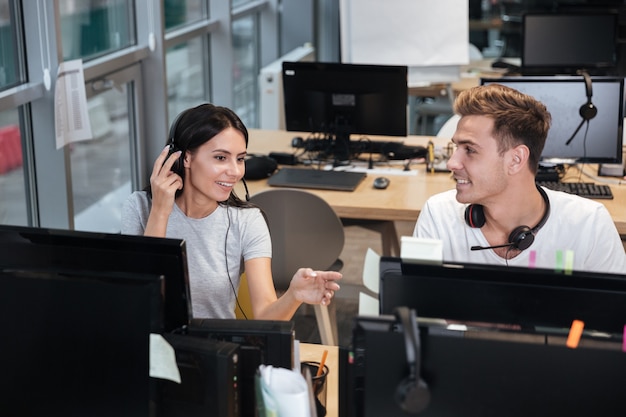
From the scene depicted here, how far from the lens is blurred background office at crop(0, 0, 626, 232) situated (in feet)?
10.6

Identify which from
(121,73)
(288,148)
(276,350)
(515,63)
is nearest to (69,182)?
(121,73)

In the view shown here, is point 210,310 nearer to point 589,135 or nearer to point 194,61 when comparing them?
point 589,135

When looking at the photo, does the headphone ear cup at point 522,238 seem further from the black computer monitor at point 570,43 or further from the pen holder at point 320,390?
the black computer monitor at point 570,43

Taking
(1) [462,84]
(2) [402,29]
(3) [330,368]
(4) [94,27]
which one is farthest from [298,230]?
(1) [462,84]

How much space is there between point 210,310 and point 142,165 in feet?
7.32

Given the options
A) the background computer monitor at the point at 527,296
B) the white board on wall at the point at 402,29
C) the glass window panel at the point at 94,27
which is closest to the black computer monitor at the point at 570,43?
the white board on wall at the point at 402,29

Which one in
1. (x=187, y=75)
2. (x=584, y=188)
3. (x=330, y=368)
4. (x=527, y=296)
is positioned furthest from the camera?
(x=187, y=75)

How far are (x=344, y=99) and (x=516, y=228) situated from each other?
5.73ft

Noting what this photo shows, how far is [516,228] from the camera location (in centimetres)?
226

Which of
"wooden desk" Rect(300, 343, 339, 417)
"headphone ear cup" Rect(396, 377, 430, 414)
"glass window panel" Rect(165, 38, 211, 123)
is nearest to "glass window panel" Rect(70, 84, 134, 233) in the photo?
"glass window panel" Rect(165, 38, 211, 123)

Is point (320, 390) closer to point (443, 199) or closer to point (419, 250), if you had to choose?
point (419, 250)

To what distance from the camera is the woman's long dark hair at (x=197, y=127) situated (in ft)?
7.72

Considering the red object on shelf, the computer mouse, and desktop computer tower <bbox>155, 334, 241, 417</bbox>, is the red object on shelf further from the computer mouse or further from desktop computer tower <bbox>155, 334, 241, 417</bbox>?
desktop computer tower <bbox>155, 334, 241, 417</bbox>

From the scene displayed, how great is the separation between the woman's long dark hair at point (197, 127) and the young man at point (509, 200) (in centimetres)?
62
